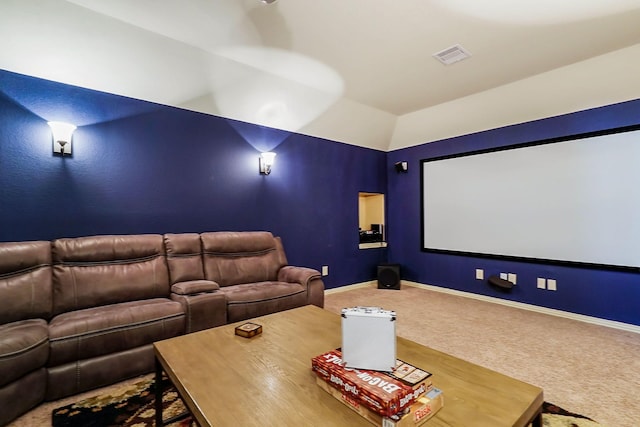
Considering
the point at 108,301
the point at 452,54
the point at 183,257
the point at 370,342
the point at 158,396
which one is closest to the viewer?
the point at 370,342

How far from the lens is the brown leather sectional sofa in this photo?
1.71m

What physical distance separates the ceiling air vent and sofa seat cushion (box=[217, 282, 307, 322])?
2.77 m

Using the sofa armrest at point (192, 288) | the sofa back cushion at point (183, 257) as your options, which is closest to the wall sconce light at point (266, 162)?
the sofa back cushion at point (183, 257)

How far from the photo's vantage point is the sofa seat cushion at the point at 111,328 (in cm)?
179

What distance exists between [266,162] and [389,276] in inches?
105

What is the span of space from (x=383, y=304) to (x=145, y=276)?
2.82 metres

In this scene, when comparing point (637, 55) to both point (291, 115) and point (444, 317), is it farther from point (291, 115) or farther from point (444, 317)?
point (291, 115)

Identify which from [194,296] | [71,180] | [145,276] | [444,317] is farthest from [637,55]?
[71,180]

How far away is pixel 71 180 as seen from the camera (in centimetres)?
259

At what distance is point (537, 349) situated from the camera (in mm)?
2551

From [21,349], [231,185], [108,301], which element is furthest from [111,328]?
[231,185]

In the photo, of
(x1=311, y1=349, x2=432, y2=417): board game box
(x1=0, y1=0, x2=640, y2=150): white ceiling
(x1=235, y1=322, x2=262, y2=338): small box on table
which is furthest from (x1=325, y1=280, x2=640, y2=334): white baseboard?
(x1=311, y1=349, x2=432, y2=417): board game box

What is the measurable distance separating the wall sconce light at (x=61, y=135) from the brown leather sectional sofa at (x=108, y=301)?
80 cm

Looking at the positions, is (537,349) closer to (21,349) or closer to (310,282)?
(310,282)
